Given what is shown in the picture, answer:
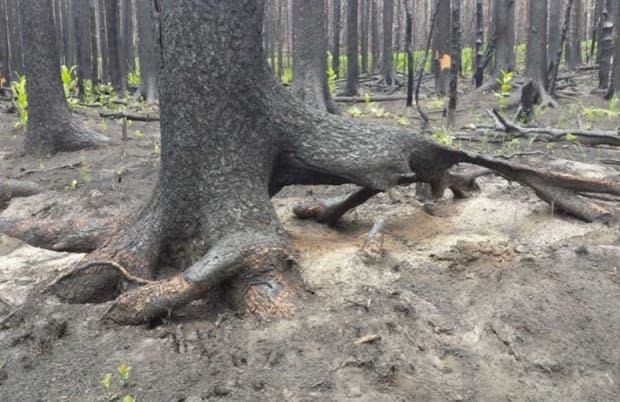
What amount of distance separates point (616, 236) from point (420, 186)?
1.60m

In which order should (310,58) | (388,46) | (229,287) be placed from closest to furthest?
1. (229,287)
2. (310,58)
3. (388,46)

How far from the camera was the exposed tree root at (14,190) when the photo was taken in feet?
19.7

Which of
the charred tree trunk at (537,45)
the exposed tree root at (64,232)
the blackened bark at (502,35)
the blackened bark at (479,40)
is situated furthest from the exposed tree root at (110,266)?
the blackened bark at (502,35)

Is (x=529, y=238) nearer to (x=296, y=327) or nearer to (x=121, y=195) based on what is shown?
(x=296, y=327)

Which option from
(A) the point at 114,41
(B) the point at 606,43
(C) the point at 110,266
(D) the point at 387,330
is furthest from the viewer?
(A) the point at 114,41

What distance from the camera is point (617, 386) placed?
8.69 feet

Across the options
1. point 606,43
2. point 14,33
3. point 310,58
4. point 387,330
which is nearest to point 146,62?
point 310,58

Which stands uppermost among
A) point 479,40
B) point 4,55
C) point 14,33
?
point 14,33

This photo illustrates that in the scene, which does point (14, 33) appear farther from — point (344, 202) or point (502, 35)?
point (344, 202)

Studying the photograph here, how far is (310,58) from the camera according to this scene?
9.24 metres

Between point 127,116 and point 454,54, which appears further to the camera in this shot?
point 127,116

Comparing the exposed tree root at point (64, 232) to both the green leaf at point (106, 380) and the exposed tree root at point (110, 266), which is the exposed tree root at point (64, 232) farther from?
the green leaf at point (106, 380)

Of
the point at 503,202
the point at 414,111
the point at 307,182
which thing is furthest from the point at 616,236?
the point at 414,111

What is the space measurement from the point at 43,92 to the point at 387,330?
6.88 metres
